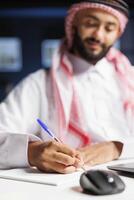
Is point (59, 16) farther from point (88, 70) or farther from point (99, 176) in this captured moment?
point (99, 176)

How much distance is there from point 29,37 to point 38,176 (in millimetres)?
1546

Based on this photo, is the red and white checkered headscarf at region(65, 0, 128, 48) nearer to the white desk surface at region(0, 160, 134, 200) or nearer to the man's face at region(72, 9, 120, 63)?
the man's face at region(72, 9, 120, 63)

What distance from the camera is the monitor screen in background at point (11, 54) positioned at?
8.39 ft

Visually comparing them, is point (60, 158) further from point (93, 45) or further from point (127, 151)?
point (93, 45)

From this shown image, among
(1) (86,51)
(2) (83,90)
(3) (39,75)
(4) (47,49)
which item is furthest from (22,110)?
(4) (47,49)

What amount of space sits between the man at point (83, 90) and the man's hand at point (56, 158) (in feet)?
1.93

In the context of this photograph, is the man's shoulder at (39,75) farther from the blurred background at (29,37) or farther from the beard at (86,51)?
the blurred background at (29,37)

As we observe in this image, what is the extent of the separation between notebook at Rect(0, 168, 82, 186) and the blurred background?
139cm

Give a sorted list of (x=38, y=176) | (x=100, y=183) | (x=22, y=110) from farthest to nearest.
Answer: (x=22, y=110), (x=38, y=176), (x=100, y=183)

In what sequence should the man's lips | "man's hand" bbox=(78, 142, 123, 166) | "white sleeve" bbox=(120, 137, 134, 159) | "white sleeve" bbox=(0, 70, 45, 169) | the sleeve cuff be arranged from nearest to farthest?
1. the sleeve cuff
2. "man's hand" bbox=(78, 142, 123, 166)
3. "white sleeve" bbox=(120, 137, 134, 159)
4. "white sleeve" bbox=(0, 70, 45, 169)
5. the man's lips

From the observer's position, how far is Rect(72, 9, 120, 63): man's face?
2.00 meters

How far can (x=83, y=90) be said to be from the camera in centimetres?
204

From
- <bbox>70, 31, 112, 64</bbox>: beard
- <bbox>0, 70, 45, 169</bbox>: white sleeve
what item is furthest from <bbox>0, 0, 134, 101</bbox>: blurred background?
<bbox>0, 70, 45, 169</bbox>: white sleeve

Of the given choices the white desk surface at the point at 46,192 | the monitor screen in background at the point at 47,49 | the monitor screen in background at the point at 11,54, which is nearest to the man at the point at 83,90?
the monitor screen in background at the point at 47,49
